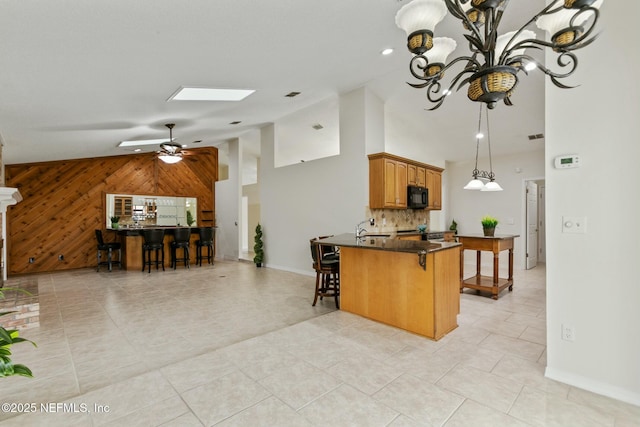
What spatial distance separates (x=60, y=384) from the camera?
90.2 inches

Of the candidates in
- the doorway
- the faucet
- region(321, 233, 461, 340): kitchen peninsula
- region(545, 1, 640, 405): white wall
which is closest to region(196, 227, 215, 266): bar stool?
the faucet

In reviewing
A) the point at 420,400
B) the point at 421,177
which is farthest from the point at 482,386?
the point at 421,177

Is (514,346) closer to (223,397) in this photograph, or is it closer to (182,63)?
(223,397)

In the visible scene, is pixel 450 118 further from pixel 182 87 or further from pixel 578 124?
pixel 182 87

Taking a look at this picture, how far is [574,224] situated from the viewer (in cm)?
222

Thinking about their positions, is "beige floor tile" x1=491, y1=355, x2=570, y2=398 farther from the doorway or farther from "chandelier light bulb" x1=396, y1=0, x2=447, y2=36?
the doorway

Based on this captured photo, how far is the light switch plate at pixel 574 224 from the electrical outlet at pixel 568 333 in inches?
27.6

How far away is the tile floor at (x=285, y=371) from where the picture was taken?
6.09 feet

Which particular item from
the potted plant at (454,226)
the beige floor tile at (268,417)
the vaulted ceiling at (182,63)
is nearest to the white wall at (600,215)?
the vaulted ceiling at (182,63)

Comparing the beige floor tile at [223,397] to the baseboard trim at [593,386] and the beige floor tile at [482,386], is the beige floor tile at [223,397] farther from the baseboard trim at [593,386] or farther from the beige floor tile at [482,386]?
the baseboard trim at [593,386]

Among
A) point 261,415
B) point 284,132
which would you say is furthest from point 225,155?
point 261,415

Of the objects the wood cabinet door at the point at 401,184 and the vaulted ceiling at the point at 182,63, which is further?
the wood cabinet door at the point at 401,184

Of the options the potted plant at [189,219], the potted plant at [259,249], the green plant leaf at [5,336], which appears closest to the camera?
the green plant leaf at [5,336]

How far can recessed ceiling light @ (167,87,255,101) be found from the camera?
12.8 feet
